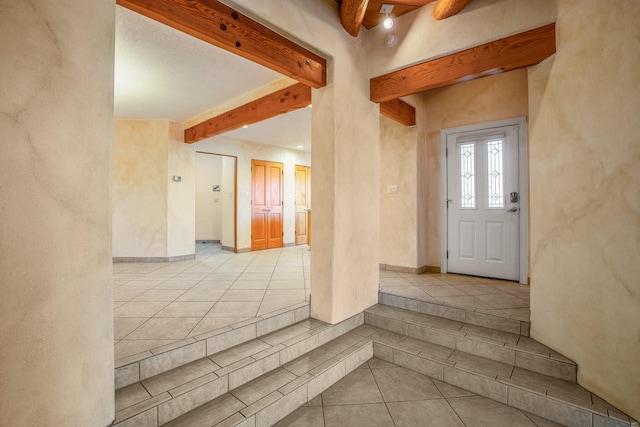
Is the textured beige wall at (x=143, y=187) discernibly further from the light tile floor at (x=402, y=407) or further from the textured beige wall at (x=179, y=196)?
the light tile floor at (x=402, y=407)

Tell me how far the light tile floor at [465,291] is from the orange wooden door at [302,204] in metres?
4.00

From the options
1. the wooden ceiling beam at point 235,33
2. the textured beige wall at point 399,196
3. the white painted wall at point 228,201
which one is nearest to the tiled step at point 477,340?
the textured beige wall at point 399,196

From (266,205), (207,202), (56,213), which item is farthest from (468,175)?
(207,202)

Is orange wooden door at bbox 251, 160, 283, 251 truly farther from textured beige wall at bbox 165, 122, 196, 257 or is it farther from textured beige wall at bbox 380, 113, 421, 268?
textured beige wall at bbox 380, 113, 421, 268

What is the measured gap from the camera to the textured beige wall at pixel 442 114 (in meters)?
3.78

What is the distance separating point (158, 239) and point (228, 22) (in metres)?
4.40

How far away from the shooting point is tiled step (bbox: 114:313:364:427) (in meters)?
1.63

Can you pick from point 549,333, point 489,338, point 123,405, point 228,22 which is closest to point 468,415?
point 489,338

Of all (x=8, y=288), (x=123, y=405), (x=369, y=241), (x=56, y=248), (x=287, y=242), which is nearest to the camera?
(x=8, y=288)

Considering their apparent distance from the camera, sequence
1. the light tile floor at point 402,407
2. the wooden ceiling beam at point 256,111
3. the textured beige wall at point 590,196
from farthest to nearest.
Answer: the wooden ceiling beam at point 256,111 < the light tile floor at point 402,407 < the textured beige wall at point 590,196

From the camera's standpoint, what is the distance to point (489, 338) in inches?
96.0

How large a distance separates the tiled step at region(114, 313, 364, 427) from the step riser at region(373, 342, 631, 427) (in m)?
0.32

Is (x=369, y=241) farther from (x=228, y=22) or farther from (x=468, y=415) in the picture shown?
(x=228, y=22)

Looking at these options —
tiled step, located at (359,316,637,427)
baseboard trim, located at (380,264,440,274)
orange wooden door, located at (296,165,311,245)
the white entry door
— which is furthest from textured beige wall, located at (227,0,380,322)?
orange wooden door, located at (296,165,311,245)
